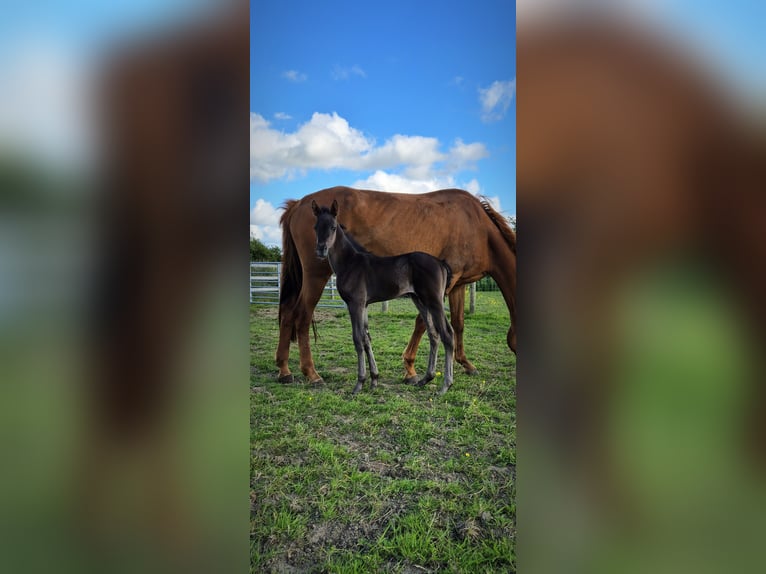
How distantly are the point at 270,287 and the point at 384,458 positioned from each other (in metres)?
0.71

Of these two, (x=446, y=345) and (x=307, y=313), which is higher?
(x=307, y=313)

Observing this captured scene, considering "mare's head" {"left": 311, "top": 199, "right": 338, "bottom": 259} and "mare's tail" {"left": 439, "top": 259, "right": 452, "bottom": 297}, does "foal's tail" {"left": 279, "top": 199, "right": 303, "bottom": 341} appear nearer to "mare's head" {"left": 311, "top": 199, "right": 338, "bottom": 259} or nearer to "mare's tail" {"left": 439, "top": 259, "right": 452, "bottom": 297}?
"mare's head" {"left": 311, "top": 199, "right": 338, "bottom": 259}

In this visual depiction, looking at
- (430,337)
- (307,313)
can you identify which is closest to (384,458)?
(430,337)

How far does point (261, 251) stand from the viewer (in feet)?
4.65

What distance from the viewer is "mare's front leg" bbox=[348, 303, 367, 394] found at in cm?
146

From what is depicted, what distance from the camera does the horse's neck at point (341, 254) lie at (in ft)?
4.83

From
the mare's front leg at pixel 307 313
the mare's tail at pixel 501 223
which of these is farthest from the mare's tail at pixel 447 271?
the mare's front leg at pixel 307 313
